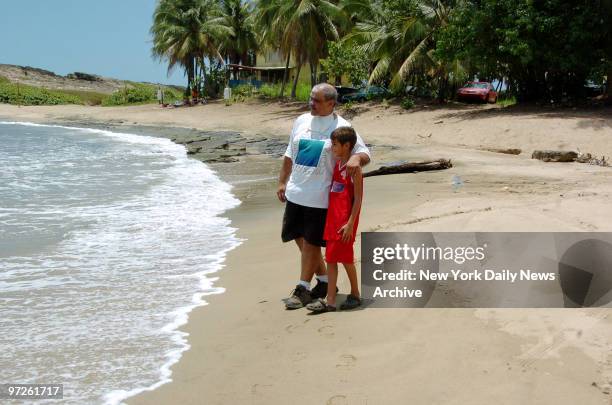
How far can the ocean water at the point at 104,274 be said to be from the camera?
3.51 meters

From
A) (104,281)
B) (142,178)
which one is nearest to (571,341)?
(104,281)

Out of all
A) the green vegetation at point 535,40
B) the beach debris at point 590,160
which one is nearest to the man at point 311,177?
the beach debris at point 590,160

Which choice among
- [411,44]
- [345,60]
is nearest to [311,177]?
[411,44]

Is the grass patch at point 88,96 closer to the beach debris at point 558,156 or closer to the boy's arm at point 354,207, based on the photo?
the beach debris at point 558,156

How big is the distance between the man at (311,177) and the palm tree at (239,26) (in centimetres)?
3944

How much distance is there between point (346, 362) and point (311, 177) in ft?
4.62

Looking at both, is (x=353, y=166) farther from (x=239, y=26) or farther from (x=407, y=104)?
(x=239, y=26)

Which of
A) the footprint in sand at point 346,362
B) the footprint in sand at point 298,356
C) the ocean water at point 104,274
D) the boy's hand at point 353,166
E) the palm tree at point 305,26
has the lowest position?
the ocean water at point 104,274

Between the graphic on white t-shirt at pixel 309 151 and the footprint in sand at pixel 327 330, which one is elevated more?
the graphic on white t-shirt at pixel 309 151

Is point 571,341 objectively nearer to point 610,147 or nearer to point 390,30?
point 610,147

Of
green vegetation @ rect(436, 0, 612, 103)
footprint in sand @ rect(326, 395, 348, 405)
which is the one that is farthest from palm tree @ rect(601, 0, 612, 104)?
footprint in sand @ rect(326, 395, 348, 405)

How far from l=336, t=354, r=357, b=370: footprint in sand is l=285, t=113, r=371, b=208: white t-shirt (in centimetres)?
121

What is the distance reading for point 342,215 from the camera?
4062mm

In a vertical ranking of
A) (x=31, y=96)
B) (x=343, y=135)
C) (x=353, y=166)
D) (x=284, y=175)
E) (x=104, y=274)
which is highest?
(x=31, y=96)
